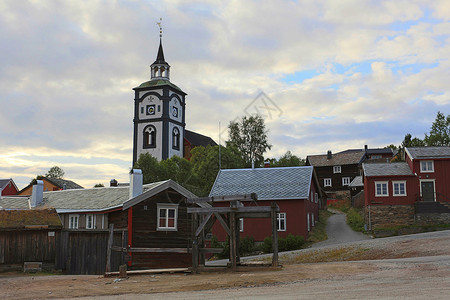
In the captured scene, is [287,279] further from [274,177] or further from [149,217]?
[274,177]

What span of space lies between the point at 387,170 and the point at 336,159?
115 feet

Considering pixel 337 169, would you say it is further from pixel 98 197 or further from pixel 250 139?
pixel 98 197

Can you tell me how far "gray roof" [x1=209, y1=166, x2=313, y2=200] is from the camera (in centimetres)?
4056

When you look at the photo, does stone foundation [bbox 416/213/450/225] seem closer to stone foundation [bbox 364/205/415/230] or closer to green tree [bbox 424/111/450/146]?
stone foundation [bbox 364/205/415/230]

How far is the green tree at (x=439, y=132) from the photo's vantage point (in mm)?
74219

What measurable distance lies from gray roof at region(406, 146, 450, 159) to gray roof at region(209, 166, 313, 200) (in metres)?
9.74

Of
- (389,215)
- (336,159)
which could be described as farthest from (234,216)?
(336,159)

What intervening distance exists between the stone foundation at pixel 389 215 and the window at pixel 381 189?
3.70ft

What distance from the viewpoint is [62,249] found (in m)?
25.0

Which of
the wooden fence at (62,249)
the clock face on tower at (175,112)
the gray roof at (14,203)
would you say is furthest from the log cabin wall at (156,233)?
the clock face on tower at (175,112)

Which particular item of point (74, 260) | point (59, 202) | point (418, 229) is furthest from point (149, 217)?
point (418, 229)

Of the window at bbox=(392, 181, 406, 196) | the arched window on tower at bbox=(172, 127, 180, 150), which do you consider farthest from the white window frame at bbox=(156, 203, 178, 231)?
the arched window on tower at bbox=(172, 127, 180, 150)

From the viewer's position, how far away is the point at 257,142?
71875mm

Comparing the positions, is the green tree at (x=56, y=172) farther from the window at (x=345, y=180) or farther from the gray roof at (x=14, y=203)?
the gray roof at (x=14, y=203)
